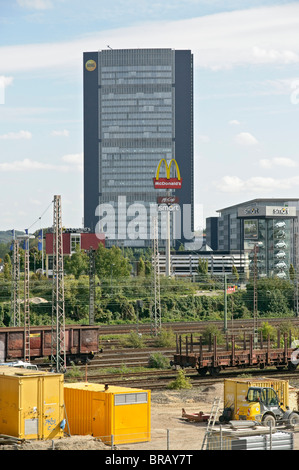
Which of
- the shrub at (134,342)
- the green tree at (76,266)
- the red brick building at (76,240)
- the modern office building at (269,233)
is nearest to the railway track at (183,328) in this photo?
the shrub at (134,342)

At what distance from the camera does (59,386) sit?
21781 mm

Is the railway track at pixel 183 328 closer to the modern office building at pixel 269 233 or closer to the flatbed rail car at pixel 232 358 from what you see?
the flatbed rail car at pixel 232 358

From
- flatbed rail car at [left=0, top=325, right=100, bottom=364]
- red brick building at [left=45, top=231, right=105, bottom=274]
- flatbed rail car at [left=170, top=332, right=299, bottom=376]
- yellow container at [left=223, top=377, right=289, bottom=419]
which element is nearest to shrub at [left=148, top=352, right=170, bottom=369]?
flatbed rail car at [left=170, top=332, right=299, bottom=376]

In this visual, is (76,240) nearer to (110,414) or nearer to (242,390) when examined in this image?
(242,390)

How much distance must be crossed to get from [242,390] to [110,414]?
6048mm

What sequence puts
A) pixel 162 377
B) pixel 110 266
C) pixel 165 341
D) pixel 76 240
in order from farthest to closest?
pixel 76 240, pixel 110 266, pixel 165 341, pixel 162 377

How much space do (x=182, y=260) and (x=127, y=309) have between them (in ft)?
332

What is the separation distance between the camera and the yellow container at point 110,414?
2206 centimetres

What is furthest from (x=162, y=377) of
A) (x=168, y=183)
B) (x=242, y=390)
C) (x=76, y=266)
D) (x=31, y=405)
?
(x=168, y=183)

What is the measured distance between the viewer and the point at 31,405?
21188 mm

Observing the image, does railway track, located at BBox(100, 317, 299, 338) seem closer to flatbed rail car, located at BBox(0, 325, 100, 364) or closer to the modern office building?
flatbed rail car, located at BBox(0, 325, 100, 364)

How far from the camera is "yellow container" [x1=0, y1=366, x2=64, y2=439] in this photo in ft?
→ 68.9

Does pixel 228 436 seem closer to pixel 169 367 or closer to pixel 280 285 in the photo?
pixel 169 367
